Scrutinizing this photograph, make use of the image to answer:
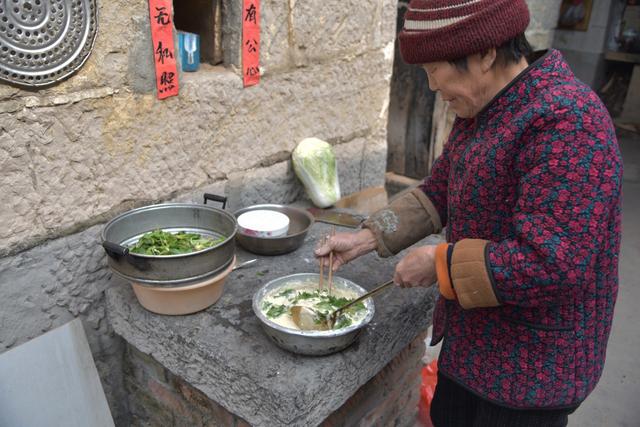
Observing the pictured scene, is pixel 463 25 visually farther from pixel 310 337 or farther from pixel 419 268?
pixel 310 337

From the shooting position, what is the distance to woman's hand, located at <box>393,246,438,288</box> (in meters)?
1.71

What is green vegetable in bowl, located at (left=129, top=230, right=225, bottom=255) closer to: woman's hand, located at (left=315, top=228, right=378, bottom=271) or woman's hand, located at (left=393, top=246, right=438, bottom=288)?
woman's hand, located at (left=315, top=228, right=378, bottom=271)

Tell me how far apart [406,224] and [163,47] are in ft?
3.96

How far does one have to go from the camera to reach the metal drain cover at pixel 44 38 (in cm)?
170

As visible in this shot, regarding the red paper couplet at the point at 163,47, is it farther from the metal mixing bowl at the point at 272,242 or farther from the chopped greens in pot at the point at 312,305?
the chopped greens in pot at the point at 312,305

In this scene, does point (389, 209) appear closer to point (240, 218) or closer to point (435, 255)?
point (435, 255)

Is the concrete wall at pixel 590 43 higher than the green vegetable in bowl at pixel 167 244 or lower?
higher

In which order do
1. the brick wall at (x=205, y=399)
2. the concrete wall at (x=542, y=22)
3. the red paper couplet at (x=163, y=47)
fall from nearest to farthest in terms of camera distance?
1. the red paper couplet at (x=163, y=47)
2. the brick wall at (x=205, y=399)
3. the concrete wall at (x=542, y=22)

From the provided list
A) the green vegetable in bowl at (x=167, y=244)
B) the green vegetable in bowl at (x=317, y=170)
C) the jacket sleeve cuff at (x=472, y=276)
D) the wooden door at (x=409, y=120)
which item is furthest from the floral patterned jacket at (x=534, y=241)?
the wooden door at (x=409, y=120)

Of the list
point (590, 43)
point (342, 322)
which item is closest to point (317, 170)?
point (342, 322)

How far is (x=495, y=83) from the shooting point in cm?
162

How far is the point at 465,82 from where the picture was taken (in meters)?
1.62

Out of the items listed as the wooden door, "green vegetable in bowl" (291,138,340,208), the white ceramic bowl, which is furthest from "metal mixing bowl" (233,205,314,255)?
the wooden door

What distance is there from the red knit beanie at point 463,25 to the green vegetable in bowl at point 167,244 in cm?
105
